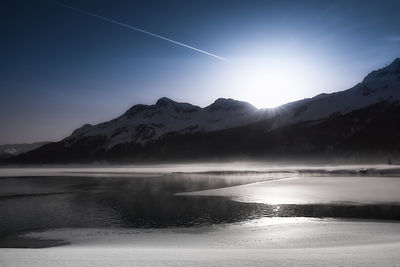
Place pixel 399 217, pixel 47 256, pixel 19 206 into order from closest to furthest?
pixel 47 256
pixel 399 217
pixel 19 206

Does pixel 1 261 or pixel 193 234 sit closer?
pixel 1 261

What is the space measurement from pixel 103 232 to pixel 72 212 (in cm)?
1181

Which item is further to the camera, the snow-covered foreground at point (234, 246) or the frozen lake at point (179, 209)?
the frozen lake at point (179, 209)

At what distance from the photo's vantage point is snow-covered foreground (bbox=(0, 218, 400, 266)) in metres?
13.8

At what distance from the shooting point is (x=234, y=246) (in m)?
22.3

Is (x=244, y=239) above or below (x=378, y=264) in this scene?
below

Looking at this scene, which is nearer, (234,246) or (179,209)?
(234,246)

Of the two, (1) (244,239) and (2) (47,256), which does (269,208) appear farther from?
(2) (47,256)

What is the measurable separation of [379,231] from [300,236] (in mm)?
5514

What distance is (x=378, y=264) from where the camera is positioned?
12.7 metres

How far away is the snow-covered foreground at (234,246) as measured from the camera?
45.3ft

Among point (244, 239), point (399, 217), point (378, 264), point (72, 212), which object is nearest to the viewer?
point (378, 264)

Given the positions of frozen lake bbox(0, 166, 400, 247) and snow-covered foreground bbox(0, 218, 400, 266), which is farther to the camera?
frozen lake bbox(0, 166, 400, 247)

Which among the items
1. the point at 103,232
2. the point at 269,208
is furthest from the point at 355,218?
the point at 103,232
